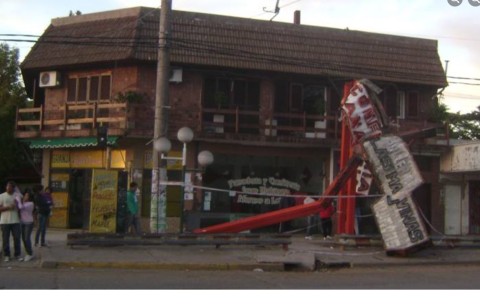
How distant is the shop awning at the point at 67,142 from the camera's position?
21.5 m

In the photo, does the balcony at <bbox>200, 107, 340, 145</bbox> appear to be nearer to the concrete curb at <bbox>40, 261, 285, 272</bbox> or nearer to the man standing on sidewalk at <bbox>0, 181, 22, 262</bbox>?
the concrete curb at <bbox>40, 261, 285, 272</bbox>

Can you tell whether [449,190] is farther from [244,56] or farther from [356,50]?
[244,56]

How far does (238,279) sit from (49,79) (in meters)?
15.1

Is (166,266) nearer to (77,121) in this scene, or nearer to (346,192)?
(346,192)

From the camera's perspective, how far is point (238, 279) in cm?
1208

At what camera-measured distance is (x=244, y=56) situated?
2283cm

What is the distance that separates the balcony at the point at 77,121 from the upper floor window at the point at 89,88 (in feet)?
1.71

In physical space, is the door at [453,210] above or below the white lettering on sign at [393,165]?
below

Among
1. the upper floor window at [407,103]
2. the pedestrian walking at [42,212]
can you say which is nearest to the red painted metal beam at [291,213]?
the pedestrian walking at [42,212]

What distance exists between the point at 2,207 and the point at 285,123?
41.7ft

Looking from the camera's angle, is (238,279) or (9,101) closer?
(238,279)

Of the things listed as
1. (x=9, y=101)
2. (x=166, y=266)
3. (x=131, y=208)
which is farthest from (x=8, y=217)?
(x=9, y=101)

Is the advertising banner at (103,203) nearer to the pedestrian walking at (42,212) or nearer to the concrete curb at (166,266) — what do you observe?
the pedestrian walking at (42,212)

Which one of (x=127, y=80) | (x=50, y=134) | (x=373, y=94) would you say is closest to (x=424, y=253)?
(x=373, y=94)
